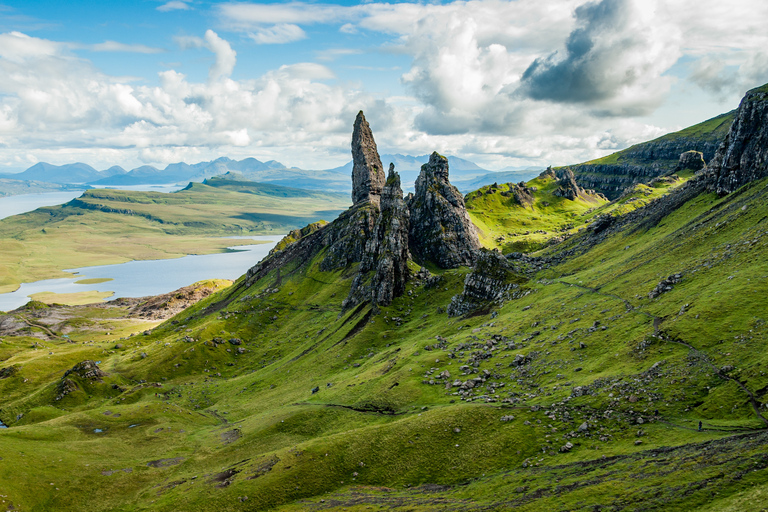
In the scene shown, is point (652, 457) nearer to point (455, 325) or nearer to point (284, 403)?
point (455, 325)

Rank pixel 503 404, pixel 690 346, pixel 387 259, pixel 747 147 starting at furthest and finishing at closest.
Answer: pixel 387 259
pixel 747 147
pixel 503 404
pixel 690 346

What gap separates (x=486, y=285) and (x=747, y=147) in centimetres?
7584

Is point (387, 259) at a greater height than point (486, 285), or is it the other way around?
point (387, 259)

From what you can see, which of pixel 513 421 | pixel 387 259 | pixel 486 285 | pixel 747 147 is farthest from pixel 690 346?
pixel 387 259

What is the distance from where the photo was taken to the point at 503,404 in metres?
59.7

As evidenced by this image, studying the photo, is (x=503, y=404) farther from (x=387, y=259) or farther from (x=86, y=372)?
(x=86, y=372)

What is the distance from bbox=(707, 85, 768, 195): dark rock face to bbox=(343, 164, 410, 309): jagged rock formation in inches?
3801

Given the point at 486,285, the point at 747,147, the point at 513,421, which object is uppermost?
the point at 747,147

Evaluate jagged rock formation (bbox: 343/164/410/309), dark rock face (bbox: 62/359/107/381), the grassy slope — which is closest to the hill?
the grassy slope

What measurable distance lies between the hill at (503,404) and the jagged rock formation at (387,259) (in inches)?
190

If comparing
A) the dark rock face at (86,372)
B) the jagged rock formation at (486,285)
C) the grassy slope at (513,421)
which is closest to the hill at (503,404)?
the grassy slope at (513,421)

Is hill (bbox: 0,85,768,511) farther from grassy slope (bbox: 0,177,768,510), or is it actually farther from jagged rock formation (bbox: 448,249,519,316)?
jagged rock formation (bbox: 448,249,519,316)

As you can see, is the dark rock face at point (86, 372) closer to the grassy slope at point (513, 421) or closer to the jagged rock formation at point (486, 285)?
the grassy slope at point (513, 421)

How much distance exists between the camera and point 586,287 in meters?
97.0
